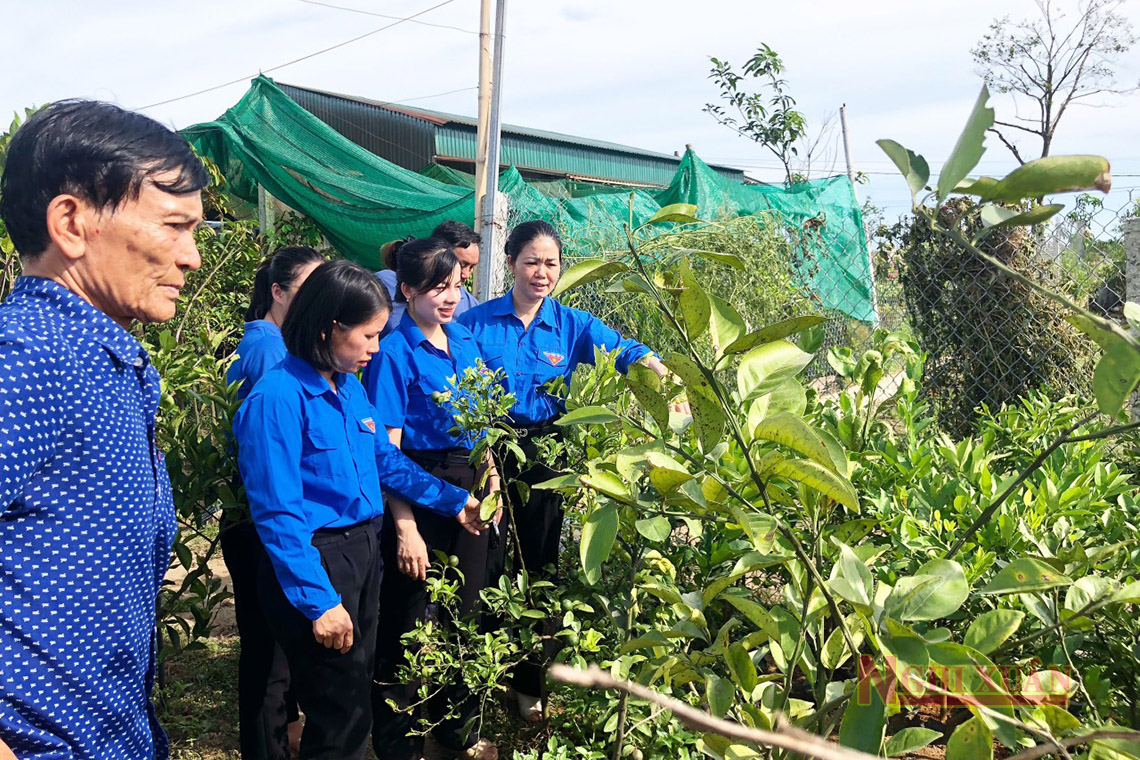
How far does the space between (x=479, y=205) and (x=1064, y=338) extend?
289 cm

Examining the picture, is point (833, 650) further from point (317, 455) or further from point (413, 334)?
point (413, 334)

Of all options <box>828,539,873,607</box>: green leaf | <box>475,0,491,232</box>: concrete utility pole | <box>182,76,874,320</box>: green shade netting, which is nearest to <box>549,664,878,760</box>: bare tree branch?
<box>828,539,873,607</box>: green leaf

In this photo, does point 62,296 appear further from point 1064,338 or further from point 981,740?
point 1064,338

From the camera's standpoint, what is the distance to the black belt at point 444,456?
3.04 meters

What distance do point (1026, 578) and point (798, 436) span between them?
0.25m

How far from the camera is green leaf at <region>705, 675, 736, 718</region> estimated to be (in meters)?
1.15

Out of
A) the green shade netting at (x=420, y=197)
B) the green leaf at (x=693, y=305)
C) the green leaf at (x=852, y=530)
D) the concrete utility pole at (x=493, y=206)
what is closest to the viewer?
the green leaf at (x=693, y=305)

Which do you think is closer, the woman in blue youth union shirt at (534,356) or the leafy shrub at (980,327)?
the woman in blue youth union shirt at (534,356)

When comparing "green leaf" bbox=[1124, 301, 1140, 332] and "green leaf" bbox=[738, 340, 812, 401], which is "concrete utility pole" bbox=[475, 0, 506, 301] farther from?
"green leaf" bbox=[1124, 301, 1140, 332]

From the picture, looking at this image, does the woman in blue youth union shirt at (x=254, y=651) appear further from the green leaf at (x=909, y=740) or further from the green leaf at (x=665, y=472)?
the green leaf at (x=909, y=740)

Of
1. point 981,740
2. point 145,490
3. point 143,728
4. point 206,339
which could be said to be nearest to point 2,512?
point 145,490

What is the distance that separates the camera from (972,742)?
0.84 metres

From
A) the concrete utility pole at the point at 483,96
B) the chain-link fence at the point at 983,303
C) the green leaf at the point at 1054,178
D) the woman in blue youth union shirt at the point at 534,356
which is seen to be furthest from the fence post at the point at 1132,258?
the concrete utility pole at the point at 483,96

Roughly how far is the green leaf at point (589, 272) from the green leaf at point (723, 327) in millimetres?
107
